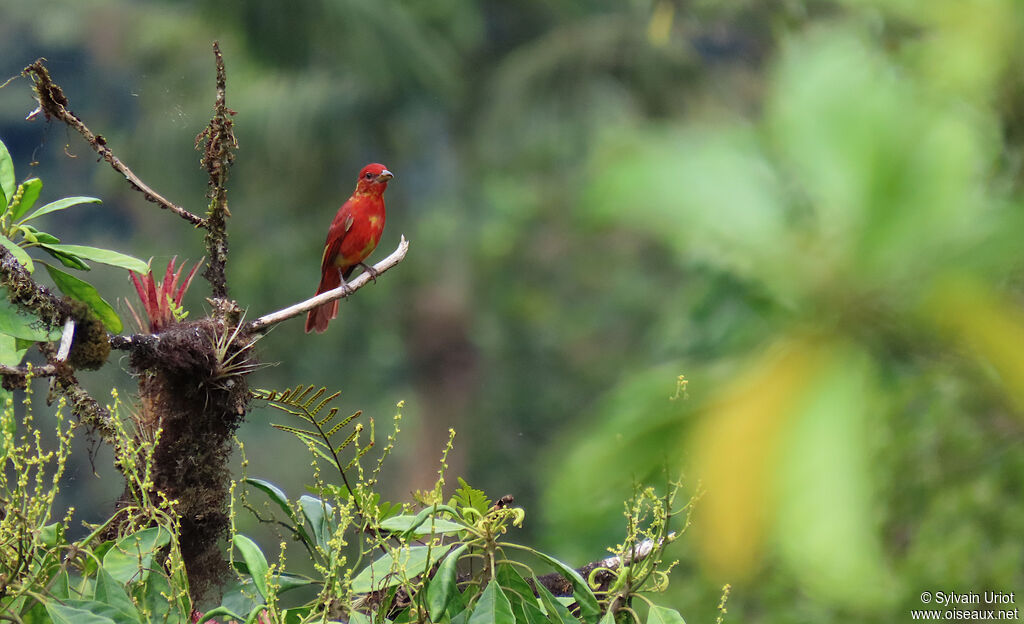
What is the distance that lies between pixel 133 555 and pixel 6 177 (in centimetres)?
53

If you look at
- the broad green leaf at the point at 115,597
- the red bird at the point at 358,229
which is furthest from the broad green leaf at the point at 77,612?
the red bird at the point at 358,229

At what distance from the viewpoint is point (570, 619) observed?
1.25 m

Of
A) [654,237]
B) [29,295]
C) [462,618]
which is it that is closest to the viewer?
[462,618]

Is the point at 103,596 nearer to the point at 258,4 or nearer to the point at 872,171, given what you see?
the point at 872,171

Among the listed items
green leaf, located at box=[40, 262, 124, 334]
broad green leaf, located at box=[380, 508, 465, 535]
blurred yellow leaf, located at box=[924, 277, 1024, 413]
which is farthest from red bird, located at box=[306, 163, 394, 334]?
blurred yellow leaf, located at box=[924, 277, 1024, 413]

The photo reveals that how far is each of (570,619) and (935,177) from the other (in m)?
0.65

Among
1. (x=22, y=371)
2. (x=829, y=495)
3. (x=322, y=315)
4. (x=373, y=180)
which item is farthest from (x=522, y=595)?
(x=373, y=180)

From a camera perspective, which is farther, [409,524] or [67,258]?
[67,258]

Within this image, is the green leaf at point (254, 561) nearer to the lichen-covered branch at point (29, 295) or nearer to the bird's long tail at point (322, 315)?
the lichen-covered branch at point (29, 295)

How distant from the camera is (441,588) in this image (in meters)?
1.16

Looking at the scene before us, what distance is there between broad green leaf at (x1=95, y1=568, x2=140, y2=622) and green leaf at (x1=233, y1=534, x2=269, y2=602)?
133 millimetres

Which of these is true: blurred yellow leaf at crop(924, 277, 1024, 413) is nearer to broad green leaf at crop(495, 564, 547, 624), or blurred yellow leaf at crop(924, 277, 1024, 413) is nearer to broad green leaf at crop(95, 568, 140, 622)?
broad green leaf at crop(495, 564, 547, 624)

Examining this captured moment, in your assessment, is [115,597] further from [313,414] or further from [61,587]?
[313,414]

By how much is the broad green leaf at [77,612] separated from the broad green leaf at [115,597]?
0.08 feet
